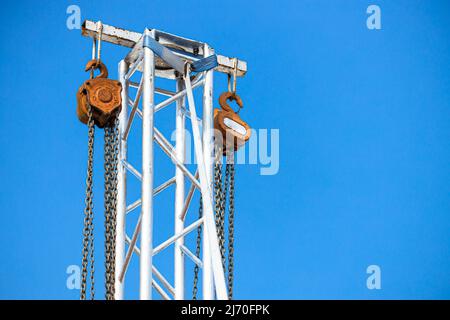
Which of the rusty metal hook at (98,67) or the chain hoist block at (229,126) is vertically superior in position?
the rusty metal hook at (98,67)

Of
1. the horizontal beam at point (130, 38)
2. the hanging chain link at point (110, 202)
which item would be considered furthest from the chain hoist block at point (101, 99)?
the horizontal beam at point (130, 38)

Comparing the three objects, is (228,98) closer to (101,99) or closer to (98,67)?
(98,67)

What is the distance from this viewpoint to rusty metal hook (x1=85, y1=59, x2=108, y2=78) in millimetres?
7691

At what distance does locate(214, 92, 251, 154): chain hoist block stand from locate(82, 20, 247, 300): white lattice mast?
241 mm

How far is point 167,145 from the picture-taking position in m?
7.75

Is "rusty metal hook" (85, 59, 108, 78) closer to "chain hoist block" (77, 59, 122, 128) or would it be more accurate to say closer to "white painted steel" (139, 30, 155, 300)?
"chain hoist block" (77, 59, 122, 128)

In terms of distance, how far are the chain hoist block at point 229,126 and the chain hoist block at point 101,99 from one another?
1.17 m

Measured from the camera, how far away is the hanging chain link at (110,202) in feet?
23.5

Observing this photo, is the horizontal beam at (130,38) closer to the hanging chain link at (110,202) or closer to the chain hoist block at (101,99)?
the chain hoist block at (101,99)

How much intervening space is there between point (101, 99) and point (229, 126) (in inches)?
56.7

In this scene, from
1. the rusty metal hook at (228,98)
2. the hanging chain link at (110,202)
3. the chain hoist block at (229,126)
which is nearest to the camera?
the hanging chain link at (110,202)

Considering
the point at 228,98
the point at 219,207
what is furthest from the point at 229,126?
the point at 219,207
